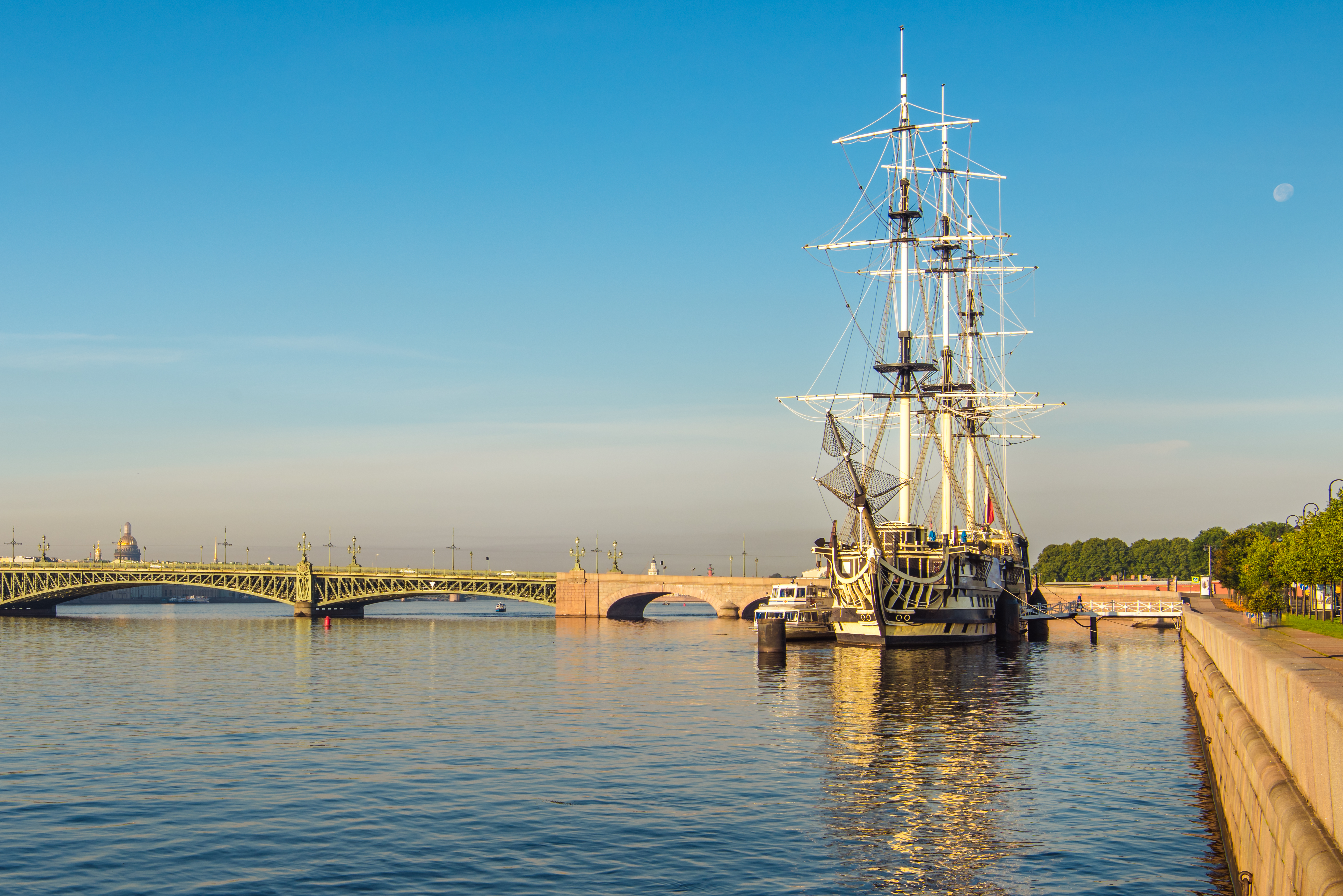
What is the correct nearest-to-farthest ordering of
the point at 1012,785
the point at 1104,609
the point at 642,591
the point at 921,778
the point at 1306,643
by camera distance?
1. the point at 1012,785
2. the point at 921,778
3. the point at 1306,643
4. the point at 1104,609
5. the point at 642,591

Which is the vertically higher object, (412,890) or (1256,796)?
(1256,796)

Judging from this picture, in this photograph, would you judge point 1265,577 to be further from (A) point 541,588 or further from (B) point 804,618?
(A) point 541,588

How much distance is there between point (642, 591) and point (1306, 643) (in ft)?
474

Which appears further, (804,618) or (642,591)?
(642,591)

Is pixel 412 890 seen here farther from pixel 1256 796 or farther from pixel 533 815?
pixel 1256 796

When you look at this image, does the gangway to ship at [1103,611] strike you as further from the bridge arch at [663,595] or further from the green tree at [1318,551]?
the bridge arch at [663,595]

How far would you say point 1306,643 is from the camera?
4609 centimetres

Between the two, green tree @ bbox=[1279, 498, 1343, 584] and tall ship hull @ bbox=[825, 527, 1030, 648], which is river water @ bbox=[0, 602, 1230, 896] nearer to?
green tree @ bbox=[1279, 498, 1343, 584]

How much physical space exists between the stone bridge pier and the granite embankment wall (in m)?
150

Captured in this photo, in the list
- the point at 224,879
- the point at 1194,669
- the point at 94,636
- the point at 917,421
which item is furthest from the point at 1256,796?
the point at 94,636

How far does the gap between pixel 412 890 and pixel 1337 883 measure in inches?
715

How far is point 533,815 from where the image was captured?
108 feet

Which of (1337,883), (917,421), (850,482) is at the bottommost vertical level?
(1337,883)

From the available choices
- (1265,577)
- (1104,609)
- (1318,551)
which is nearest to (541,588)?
(1104,609)
